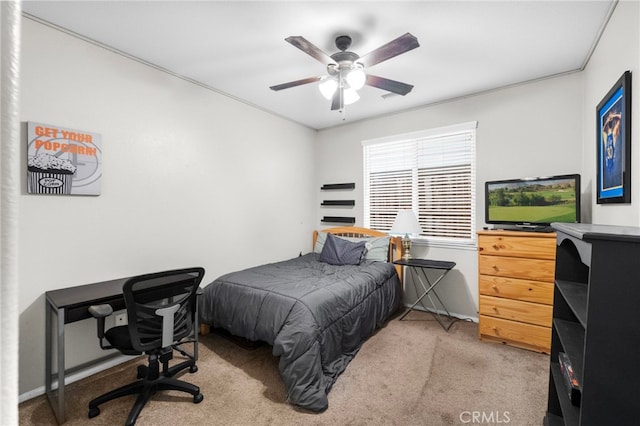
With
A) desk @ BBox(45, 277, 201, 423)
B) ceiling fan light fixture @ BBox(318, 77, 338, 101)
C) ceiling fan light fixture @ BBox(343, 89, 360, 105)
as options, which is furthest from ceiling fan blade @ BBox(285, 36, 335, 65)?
desk @ BBox(45, 277, 201, 423)

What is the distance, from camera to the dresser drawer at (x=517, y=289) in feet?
8.70

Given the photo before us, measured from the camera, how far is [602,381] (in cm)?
101

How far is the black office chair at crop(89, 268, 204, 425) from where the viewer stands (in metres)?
1.90

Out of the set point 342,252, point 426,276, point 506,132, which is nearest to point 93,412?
point 342,252

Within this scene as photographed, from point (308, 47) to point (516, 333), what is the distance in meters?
3.02

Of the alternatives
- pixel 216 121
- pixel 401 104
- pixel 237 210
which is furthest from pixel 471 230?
pixel 216 121

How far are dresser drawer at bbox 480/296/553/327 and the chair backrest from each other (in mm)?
2653

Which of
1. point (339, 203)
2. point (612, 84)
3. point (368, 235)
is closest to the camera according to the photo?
point (612, 84)

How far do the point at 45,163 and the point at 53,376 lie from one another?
159 centimetres

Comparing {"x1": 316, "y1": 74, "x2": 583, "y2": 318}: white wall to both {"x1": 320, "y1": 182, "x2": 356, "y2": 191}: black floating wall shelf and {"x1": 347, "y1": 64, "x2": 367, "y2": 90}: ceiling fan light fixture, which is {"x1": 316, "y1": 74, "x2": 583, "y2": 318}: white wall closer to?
{"x1": 320, "y1": 182, "x2": 356, "y2": 191}: black floating wall shelf

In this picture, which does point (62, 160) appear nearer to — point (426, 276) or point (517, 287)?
point (426, 276)

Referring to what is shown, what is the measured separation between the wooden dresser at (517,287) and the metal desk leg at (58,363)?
339cm

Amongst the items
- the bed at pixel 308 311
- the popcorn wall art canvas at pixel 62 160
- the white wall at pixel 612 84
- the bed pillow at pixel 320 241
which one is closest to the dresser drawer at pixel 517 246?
the white wall at pixel 612 84

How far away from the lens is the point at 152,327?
6.47 feet
